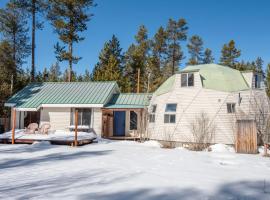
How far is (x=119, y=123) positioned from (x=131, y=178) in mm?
14418

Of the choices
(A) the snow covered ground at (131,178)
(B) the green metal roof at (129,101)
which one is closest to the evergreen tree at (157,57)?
(B) the green metal roof at (129,101)

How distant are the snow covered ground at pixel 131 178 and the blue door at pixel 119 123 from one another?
410 inches

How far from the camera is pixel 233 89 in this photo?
1684cm

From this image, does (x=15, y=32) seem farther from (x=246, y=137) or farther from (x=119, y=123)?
(x=246, y=137)

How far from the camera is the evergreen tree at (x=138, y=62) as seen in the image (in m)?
36.6

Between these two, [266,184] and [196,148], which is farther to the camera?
[196,148]

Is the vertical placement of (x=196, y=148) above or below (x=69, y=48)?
below

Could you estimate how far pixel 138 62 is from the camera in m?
36.6

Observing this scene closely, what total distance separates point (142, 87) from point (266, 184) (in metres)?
30.7

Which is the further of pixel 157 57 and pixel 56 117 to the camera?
pixel 157 57

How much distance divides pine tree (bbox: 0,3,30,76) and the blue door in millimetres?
16386

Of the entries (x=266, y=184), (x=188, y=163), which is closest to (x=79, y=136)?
(x=188, y=163)

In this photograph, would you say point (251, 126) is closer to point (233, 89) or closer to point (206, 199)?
point (233, 89)

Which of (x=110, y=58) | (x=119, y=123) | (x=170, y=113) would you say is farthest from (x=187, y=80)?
(x=110, y=58)
